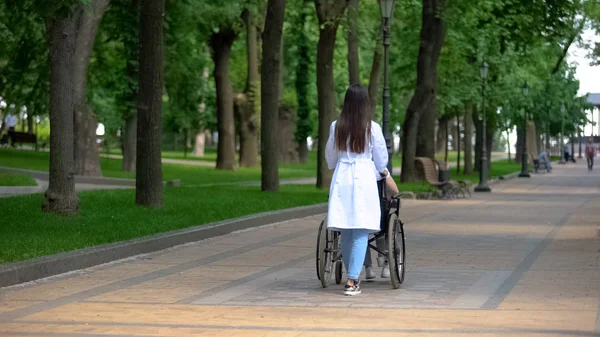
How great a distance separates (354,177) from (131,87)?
32660 millimetres

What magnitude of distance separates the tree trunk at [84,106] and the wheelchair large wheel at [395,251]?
21.8m

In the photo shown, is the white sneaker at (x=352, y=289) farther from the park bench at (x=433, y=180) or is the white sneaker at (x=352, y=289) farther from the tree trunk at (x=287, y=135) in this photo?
the tree trunk at (x=287, y=135)

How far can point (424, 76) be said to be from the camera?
1673 inches

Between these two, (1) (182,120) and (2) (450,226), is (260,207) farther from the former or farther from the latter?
(1) (182,120)

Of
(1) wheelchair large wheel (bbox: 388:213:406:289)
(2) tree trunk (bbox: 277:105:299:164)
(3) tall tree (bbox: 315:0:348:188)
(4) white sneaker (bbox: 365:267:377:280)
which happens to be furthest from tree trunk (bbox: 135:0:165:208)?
(2) tree trunk (bbox: 277:105:299:164)

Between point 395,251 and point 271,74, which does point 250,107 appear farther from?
point 395,251

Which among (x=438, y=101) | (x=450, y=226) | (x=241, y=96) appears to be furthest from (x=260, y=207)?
A: (x=241, y=96)

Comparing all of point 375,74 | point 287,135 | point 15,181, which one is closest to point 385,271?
point 15,181

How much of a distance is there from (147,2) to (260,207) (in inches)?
184

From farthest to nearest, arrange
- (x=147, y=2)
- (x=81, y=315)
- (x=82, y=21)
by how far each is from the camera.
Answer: (x=82, y=21), (x=147, y=2), (x=81, y=315)

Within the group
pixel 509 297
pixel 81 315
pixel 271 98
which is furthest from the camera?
pixel 271 98

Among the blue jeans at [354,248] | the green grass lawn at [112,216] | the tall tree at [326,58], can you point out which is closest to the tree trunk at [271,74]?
the green grass lawn at [112,216]

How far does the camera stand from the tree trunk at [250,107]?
55562 mm

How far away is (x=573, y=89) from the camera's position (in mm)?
101750
